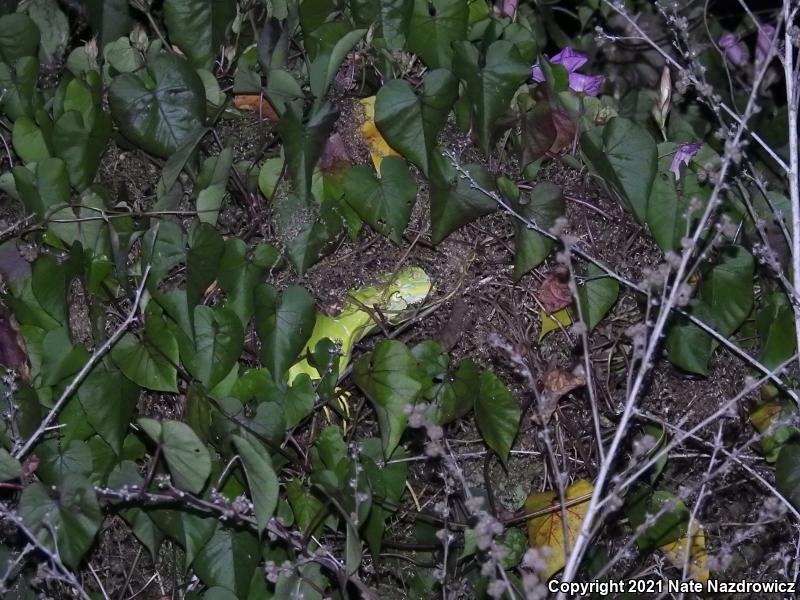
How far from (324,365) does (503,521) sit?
32 centimetres

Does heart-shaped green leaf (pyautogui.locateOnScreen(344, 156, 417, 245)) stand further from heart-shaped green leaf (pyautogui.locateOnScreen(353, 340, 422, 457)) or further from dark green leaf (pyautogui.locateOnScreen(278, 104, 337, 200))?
heart-shaped green leaf (pyautogui.locateOnScreen(353, 340, 422, 457))

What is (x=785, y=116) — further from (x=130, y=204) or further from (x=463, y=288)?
(x=130, y=204)

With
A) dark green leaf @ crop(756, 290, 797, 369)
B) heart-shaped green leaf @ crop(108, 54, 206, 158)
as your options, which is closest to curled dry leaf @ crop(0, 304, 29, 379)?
heart-shaped green leaf @ crop(108, 54, 206, 158)

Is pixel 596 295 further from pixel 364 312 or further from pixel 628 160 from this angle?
pixel 364 312

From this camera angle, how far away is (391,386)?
1239 mm

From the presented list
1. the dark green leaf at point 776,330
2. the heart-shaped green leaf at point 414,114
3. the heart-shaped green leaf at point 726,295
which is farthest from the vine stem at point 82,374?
the dark green leaf at point 776,330

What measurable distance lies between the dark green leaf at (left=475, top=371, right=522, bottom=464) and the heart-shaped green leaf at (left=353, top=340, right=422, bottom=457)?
99mm

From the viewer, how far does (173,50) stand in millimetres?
1483

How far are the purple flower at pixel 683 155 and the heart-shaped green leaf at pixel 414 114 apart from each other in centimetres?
35

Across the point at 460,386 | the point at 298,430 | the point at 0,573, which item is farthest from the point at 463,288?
the point at 0,573

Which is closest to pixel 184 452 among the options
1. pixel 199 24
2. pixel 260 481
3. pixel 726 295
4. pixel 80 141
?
pixel 260 481

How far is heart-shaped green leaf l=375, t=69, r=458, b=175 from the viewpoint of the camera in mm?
1304

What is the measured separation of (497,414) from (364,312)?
218 millimetres

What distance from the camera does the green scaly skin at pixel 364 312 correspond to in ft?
4.27
